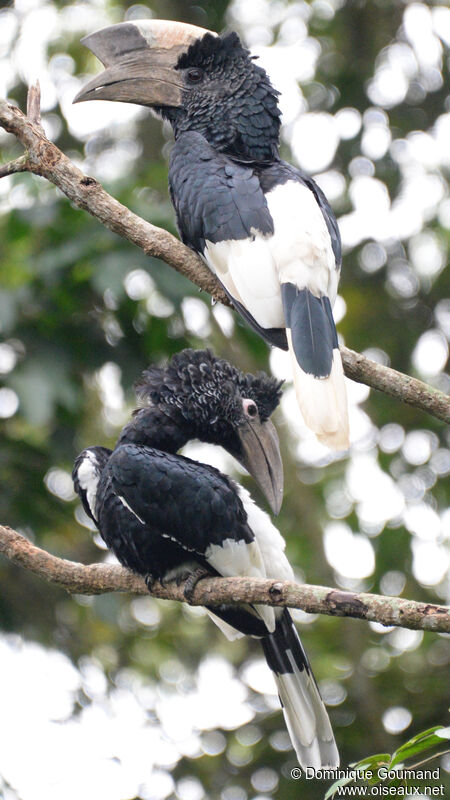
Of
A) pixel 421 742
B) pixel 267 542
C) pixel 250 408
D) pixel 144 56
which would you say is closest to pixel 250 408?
pixel 250 408

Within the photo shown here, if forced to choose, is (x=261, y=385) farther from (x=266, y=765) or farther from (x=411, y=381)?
(x=266, y=765)

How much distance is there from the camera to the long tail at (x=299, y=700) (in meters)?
2.93

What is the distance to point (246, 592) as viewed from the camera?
224cm

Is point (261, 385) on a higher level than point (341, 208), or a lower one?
lower

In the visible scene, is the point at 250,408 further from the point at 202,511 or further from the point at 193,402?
the point at 202,511

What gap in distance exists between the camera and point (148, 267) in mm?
3969

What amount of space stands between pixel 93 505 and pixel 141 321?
51.8 inches

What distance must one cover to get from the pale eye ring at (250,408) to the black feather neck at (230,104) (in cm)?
87

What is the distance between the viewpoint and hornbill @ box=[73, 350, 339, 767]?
9.35 ft

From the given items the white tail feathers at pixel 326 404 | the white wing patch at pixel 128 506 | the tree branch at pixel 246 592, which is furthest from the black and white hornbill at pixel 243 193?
the white wing patch at pixel 128 506

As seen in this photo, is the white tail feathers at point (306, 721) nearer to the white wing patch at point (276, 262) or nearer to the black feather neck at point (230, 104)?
the white wing patch at point (276, 262)

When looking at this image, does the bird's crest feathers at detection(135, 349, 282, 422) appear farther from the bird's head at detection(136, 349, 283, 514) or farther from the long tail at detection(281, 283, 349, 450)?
the long tail at detection(281, 283, 349, 450)

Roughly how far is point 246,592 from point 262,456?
1104mm

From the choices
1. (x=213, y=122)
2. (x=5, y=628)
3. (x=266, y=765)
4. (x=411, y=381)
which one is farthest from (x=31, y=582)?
(x=411, y=381)
